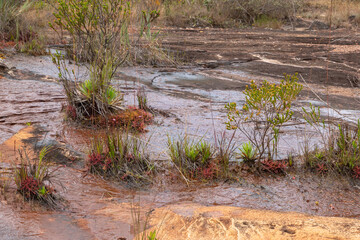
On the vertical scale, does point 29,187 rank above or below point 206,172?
above

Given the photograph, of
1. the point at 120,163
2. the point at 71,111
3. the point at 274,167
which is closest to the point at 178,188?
the point at 120,163

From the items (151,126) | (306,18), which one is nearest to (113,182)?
(151,126)

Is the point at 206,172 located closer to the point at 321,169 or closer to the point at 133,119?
the point at 321,169

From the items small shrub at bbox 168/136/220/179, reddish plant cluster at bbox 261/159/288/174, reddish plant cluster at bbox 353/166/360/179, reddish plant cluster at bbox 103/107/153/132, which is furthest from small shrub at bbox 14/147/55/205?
reddish plant cluster at bbox 353/166/360/179

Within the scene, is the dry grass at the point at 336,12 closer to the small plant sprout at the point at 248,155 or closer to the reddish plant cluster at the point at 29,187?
the small plant sprout at the point at 248,155

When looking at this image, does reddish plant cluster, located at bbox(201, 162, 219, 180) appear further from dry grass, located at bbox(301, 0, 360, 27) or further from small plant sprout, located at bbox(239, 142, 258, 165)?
dry grass, located at bbox(301, 0, 360, 27)

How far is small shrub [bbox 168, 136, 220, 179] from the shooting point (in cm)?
463

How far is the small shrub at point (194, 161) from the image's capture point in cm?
463

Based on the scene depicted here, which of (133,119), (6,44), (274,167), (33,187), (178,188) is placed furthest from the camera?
(6,44)

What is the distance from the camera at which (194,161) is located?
4.74 meters

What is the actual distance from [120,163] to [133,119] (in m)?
1.65

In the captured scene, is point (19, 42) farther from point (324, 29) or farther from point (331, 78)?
point (324, 29)

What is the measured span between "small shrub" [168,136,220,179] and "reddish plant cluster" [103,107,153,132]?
4.10 feet

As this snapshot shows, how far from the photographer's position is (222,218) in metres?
3.45
